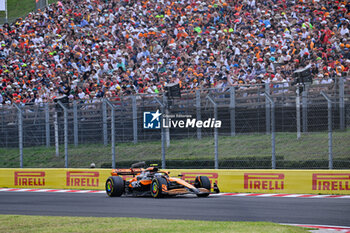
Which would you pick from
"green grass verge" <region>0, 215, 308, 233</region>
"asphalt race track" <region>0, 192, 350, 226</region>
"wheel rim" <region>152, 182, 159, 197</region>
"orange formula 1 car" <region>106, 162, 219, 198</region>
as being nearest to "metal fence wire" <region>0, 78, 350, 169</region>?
"orange formula 1 car" <region>106, 162, 219, 198</region>

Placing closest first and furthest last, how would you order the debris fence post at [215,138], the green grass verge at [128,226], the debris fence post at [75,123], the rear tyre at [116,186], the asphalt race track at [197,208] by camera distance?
the green grass verge at [128,226], the asphalt race track at [197,208], the rear tyre at [116,186], the debris fence post at [215,138], the debris fence post at [75,123]

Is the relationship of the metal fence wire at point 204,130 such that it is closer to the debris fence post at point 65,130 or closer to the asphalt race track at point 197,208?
the debris fence post at point 65,130

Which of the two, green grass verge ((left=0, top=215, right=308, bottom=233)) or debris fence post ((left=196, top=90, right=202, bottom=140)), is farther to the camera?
debris fence post ((left=196, top=90, right=202, bottom=140))

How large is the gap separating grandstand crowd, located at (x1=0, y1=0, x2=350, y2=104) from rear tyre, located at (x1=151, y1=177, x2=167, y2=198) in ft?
17.4

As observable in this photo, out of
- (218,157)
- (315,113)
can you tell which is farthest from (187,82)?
(315,113)

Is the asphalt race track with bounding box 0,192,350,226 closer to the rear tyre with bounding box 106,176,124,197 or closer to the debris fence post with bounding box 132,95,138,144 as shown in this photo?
the rear tyre with bounding box 106,176,124,197

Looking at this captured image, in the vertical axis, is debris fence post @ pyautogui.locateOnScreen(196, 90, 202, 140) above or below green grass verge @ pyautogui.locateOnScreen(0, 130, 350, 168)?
above

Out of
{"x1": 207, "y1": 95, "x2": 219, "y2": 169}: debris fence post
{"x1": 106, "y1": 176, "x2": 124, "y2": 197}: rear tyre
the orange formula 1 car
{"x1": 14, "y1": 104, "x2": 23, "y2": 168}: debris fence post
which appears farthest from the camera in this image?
{"x1": 14, "y1": 104, "x2": 23, "y2": 168}: debris fence post

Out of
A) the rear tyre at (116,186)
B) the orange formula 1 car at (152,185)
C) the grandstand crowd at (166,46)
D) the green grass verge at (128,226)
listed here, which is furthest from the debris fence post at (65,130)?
the green grass verge at (128,226)

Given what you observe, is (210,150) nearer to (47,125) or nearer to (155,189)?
(155,189)

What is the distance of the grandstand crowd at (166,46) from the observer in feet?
65.0

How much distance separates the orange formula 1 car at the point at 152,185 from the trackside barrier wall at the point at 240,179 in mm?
1265

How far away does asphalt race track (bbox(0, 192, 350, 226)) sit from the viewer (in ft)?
30.2

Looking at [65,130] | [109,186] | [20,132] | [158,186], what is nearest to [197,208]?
[158,186]
